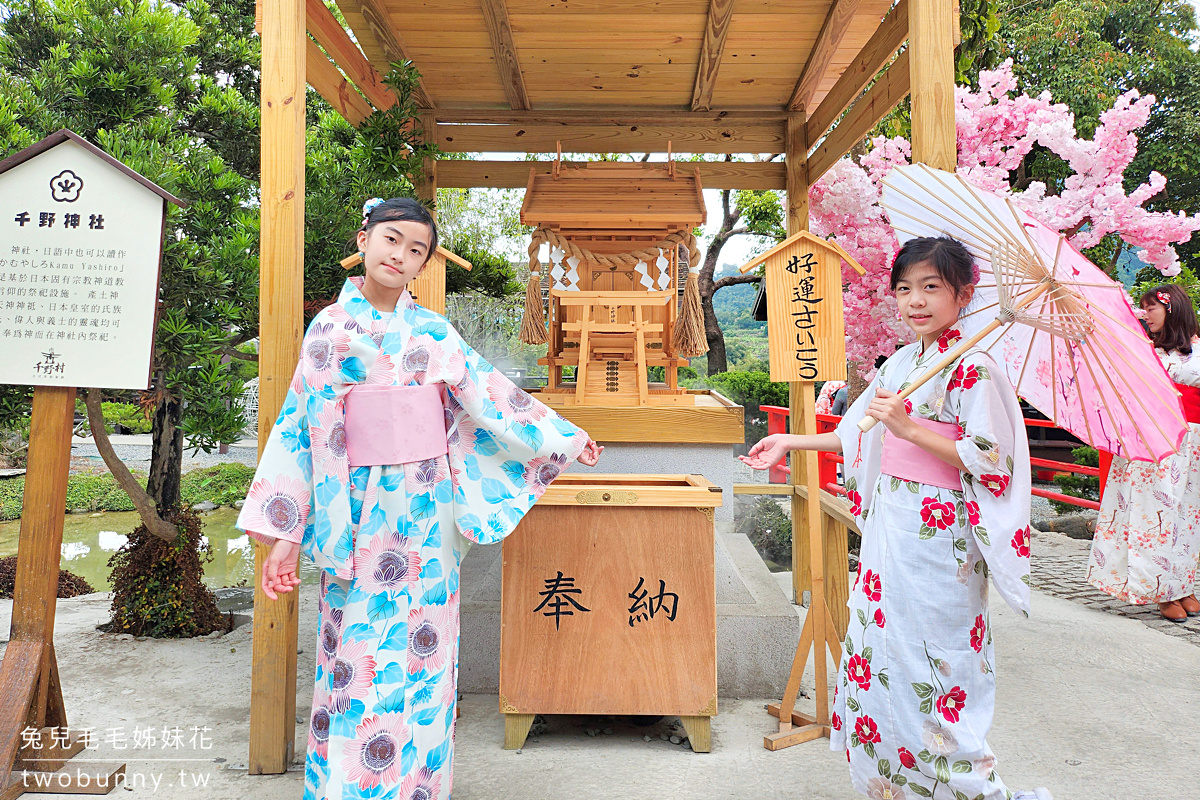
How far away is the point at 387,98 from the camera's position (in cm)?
436

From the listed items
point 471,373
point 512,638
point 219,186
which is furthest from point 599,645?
point 219,186

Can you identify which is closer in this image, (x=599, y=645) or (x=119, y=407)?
(x=599, y=645)

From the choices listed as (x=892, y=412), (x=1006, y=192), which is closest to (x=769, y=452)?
(x=892, y=412)

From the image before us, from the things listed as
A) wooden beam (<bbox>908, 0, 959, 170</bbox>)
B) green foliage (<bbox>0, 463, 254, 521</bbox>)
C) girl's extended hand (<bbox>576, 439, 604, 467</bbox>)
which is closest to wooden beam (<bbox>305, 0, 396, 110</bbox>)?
girl's extended hand (<bbox>576, 439, 604, 467</bbox>)

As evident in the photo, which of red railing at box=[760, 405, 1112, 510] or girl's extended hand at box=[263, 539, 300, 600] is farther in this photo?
red railing at box=[760, 405, 1112, 510]

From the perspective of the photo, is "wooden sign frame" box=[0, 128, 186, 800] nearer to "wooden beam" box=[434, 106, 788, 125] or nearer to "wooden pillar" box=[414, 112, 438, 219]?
"wooden pillar" box=[414, 112, 438, 219]

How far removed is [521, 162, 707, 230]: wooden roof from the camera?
3.91 m

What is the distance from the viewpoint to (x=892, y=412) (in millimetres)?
1861

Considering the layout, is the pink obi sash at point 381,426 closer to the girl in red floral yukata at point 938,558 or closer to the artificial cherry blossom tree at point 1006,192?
the girl in red floral yukata at point 938,558

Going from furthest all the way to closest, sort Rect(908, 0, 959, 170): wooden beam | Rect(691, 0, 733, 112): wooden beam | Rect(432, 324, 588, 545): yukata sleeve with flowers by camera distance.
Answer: Rect(691, 0, 733, 112): wooden beam, Rect(908, 0, 959, 170): wooden beam, Rect(432, 324, 588, 545): yukata sleeve with flowers

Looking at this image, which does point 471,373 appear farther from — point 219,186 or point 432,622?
point 219,186

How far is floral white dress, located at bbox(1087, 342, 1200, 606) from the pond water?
685 centimetres

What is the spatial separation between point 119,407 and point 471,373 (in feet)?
41.1

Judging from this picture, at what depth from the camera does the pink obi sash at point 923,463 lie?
6.31 feet
